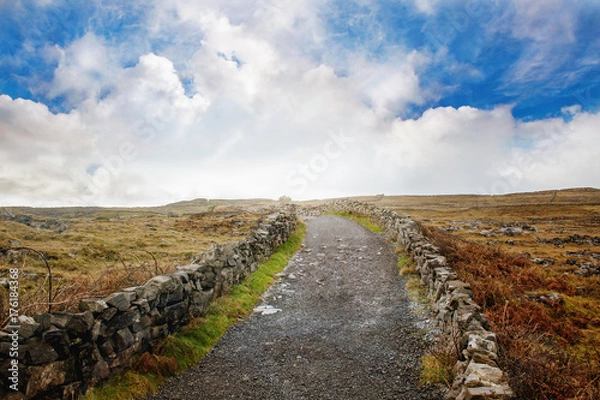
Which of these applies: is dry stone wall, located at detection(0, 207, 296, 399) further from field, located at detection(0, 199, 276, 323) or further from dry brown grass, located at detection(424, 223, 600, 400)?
dry brown grass, located at detection(424, 223, 600, 400)

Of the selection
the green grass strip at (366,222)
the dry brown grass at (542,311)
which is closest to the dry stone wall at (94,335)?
the dry brown grass at (542,311)

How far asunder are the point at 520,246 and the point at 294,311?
54.4ft

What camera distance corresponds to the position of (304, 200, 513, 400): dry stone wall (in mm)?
4637

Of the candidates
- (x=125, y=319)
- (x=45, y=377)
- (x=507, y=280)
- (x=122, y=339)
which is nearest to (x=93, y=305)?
(x=125, y=319)

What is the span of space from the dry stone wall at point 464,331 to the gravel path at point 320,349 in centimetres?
74

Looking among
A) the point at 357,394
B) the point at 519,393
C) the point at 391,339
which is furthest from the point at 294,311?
the point at 519,393

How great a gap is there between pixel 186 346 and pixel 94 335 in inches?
84.6

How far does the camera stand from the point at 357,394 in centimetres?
595

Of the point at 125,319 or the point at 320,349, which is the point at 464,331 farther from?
the point at 125,319

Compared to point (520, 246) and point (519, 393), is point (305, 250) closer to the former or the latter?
point (520, 246)

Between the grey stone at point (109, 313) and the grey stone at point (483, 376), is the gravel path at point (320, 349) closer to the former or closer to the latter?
the grey stone at point (483, 376)

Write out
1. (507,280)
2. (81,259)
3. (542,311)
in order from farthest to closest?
(81,259) < (507,280) < (542,311)

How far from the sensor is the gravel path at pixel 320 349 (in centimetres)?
615

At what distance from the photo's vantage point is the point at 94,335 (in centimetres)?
572
